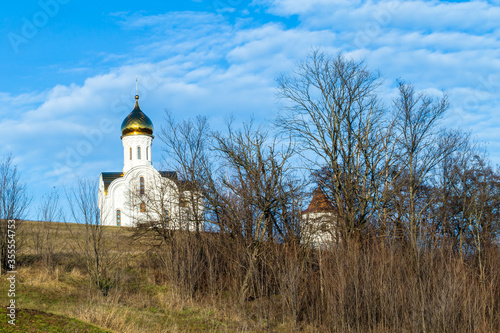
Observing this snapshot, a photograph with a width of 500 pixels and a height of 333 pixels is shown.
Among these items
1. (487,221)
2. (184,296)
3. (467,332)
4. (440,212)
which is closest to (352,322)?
(467,332)

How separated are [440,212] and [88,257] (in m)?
17.7

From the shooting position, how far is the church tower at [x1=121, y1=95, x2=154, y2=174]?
49156 mm

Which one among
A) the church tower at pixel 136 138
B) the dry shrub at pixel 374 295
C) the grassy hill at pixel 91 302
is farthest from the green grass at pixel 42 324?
the church tower at pixel 136 138

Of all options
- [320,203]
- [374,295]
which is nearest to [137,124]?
[320,203]

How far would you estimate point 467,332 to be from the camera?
13.8 metres

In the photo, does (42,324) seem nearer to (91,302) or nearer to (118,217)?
(91,302)

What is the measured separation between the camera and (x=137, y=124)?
48.9 metres

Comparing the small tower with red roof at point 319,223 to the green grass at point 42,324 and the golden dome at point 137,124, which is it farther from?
the golden dome at point 137,124

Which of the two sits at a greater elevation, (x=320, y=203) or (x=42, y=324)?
(x=320, y=203)

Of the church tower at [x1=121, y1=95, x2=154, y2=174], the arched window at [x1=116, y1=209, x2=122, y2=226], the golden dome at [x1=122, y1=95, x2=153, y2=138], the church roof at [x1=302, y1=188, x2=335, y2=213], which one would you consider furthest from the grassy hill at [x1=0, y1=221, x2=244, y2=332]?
the church tower at [x1=121, y1=95, x2=154, y2=174]

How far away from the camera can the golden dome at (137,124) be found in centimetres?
4903

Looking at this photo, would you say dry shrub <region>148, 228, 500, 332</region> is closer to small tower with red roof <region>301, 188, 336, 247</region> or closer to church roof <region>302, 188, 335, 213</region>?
small tower with red roof <region>301, 188, 336, 247</region>

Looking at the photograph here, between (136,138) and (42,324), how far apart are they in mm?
39843

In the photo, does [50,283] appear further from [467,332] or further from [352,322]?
[467,332]
